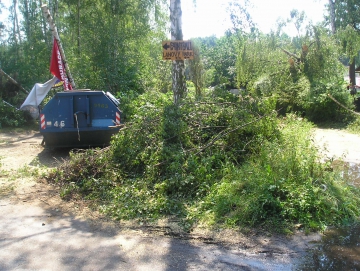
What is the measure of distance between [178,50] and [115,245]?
5853 millimetres

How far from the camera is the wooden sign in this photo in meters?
9.23

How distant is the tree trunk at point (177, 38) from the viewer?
9500 millimetres

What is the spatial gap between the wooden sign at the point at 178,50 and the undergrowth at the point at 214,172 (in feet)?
4.51

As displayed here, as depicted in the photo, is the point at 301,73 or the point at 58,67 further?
the point at 301,73

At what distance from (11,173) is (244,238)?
559 centimetres

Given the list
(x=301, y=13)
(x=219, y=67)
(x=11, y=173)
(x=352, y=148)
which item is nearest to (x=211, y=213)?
(x=11, y=173)

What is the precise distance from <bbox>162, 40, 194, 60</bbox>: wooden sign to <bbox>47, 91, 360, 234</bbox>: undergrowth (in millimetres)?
1373

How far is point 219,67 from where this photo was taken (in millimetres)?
33469

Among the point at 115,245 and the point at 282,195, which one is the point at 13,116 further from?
the point at 282,195

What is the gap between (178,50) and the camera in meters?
9.26

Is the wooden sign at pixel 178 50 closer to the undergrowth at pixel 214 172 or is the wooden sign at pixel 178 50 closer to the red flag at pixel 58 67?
the undergrowth at pixel 214 172

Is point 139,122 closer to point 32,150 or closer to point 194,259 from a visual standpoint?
point 194,259

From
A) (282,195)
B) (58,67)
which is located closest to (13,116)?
(58,67)

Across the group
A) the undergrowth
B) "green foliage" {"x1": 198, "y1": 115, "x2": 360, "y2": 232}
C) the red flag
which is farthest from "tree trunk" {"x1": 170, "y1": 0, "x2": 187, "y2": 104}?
the red flag
